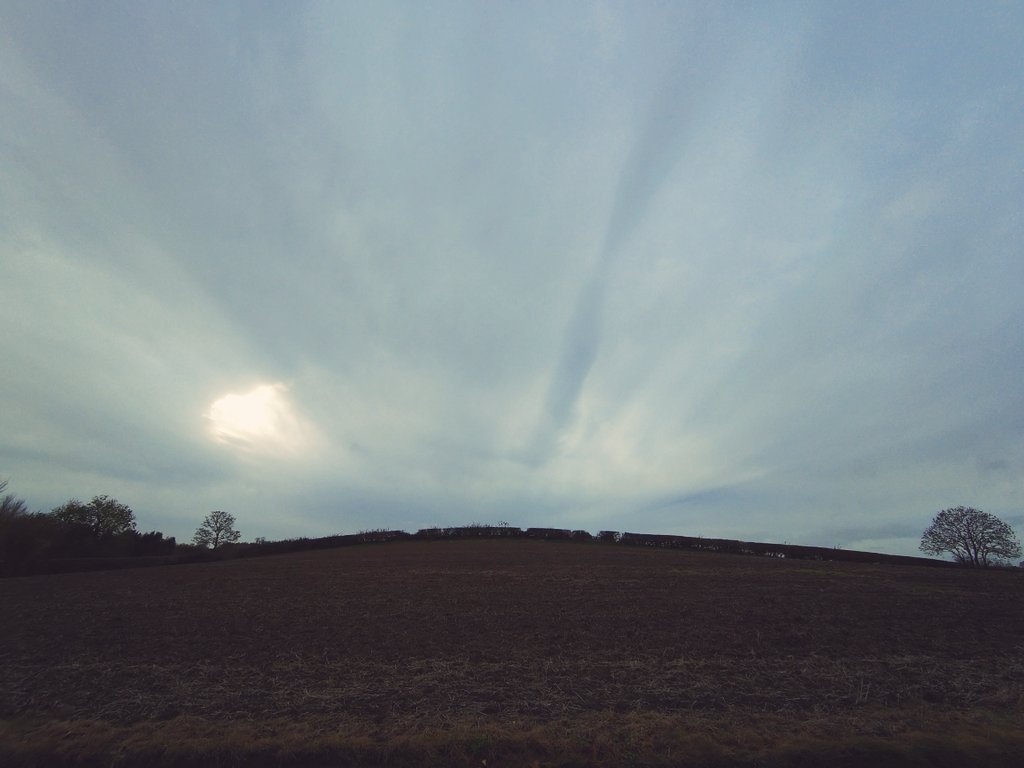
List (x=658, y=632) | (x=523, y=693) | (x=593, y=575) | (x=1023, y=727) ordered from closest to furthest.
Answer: (x=1023, y=727)
(x=523, y=693)
(x=658, y=632)
(x=593, y=575)

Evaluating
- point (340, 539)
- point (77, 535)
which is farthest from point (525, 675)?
point (77, 535)

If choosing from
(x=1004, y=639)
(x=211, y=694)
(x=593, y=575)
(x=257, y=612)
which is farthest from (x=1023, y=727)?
(x=257, y=612)

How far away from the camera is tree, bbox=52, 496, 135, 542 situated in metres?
85.3

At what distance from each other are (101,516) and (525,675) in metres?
104

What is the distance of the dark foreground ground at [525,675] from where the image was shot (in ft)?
42.2

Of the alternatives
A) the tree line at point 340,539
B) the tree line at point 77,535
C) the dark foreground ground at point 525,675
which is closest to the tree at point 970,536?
the tree line at point 340,539

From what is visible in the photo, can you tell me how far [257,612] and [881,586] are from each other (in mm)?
40079

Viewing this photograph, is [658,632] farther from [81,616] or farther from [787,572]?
[81,616]

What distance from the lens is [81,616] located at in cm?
2889

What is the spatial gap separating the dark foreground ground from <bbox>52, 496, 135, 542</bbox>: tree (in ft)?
209

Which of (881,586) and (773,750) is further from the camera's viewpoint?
(881,586)

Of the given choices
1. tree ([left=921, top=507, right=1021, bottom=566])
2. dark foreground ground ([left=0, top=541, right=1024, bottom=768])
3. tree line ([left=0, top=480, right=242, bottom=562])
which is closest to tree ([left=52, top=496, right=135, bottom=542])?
tree line ([left=0, top=480, right=242, bottom=562])

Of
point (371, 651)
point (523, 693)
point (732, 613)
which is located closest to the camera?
point (523, 693)

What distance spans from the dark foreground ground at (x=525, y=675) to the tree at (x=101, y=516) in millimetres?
63712
